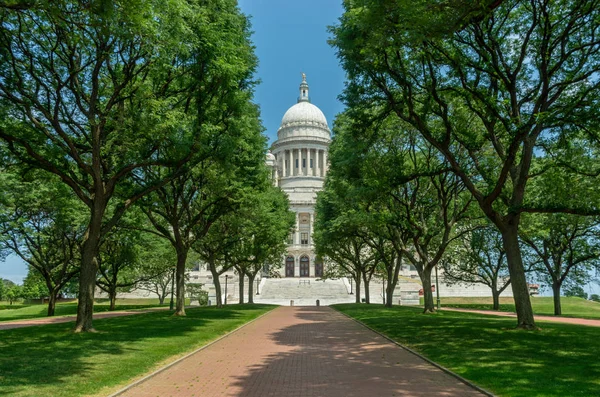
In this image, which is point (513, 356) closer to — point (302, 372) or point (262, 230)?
point (302, 372)

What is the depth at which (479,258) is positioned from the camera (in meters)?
45.8

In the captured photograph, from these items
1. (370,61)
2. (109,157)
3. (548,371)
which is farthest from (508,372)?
(109,157)

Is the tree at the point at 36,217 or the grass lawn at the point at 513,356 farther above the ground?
the tree at the point at 36,217

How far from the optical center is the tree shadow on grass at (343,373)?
941cm

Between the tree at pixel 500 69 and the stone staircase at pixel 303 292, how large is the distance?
4265cm

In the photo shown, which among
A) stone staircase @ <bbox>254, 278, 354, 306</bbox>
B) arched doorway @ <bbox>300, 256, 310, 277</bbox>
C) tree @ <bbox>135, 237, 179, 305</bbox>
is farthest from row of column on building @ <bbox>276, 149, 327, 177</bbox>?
tree @ <bbox>135, 237, 179, 305</bbox>

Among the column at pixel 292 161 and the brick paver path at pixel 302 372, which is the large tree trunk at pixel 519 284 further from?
the column at pixel 292 161

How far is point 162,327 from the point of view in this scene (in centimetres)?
2139

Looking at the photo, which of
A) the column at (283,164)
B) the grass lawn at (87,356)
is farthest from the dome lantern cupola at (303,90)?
the grass lawn at (87,356)

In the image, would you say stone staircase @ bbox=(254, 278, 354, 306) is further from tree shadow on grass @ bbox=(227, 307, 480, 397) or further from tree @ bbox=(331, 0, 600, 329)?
tree shadow on grass @ bbox=(227, 307, 480, 397)

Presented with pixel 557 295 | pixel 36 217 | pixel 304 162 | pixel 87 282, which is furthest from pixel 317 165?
pixel 87 282

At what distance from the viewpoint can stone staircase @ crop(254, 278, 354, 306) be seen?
202 ft

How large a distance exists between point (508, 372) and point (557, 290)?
30.8 meters

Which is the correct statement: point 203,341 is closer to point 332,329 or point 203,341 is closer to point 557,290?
point 332,329
